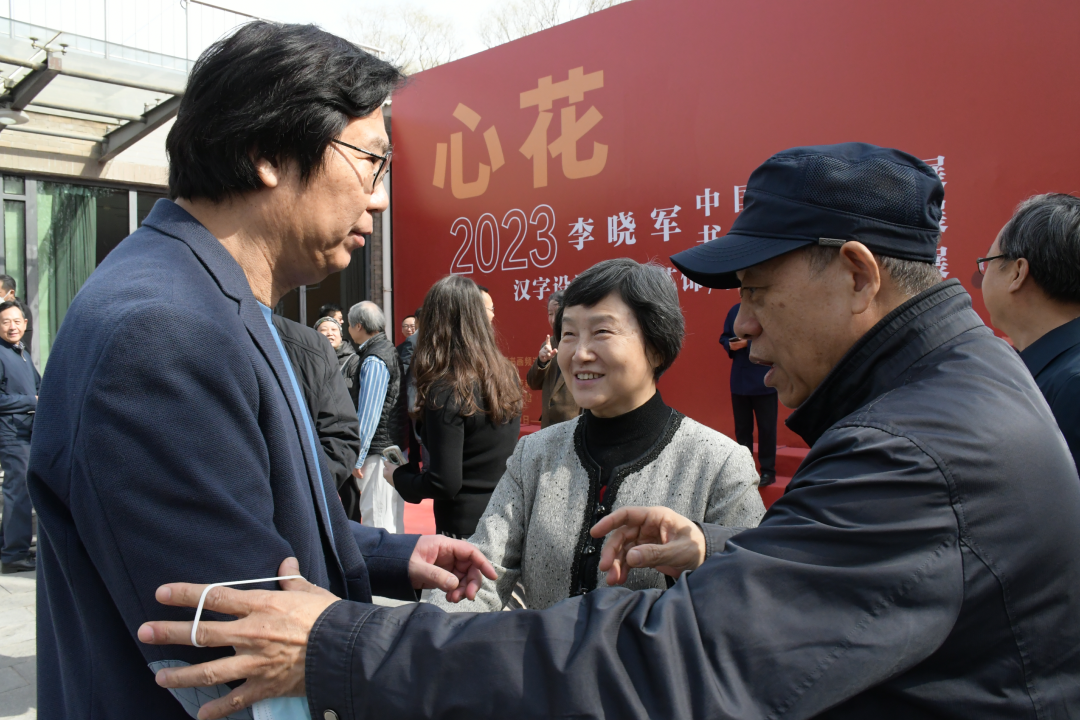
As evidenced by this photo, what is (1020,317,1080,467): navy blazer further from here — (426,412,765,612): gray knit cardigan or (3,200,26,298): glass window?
(3,200,26,298): glass window

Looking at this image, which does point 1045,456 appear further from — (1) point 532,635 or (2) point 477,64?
(2) point 477,64

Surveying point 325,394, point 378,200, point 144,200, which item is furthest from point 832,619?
point 144,200

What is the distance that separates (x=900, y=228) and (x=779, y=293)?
0.20m

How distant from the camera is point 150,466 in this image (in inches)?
34.2

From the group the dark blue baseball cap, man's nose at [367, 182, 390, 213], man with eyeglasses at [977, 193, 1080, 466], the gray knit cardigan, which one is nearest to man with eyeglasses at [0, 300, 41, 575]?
the gray knit cardigan

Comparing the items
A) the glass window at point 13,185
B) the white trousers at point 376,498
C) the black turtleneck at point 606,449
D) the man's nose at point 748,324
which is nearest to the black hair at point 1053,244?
the black turtleneck at point 606,449

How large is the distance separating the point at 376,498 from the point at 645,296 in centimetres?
292

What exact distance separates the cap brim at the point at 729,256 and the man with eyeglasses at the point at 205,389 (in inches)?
22.9

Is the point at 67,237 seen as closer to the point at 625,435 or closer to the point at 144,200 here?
the point at 144,200

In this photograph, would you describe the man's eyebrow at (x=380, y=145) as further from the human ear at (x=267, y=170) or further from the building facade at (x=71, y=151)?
the building facade at (x=71, y=151)

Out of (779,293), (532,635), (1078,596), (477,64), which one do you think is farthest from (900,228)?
(477,64)

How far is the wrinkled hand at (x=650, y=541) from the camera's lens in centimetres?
137

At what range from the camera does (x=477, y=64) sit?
914cm

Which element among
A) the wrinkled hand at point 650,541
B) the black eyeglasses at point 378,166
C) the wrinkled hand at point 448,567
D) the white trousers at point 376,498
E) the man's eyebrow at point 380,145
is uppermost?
the man's eyebrow at point 380,145
